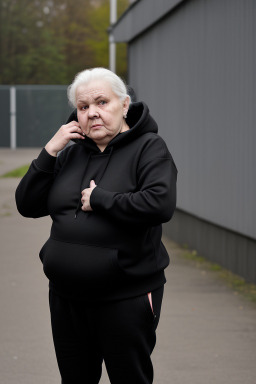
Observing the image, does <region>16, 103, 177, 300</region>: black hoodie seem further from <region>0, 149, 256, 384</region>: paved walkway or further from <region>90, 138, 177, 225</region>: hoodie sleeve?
<region>0, 149, 256, 384</region>: paved walkway

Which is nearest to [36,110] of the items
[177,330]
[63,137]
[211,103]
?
[211,103]

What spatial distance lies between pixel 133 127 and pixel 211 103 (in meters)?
5.29

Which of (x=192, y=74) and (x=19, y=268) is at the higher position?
(x=192, y=74)

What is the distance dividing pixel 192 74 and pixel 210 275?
245 centimetres

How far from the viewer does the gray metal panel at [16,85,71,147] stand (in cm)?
2969

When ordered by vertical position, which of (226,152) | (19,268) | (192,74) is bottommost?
(19,268)

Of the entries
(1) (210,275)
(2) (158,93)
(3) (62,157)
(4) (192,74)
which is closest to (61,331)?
(3) (62,157)

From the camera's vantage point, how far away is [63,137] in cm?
325

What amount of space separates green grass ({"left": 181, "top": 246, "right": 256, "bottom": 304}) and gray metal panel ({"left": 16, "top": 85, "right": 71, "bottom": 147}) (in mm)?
21242

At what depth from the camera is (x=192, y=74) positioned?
29.7ft

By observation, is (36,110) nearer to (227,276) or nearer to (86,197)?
(227,276)

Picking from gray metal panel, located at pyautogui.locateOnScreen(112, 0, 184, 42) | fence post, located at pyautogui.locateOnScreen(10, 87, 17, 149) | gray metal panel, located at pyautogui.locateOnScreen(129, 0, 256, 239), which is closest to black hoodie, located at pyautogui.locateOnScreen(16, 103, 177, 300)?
gray metal panel, located at pyautogui.locateOnScreen(129, 0, 256, 239)

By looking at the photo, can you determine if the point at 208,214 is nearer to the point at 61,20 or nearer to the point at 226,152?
the point at 226,152

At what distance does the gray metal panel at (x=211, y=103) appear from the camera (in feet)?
23.7
